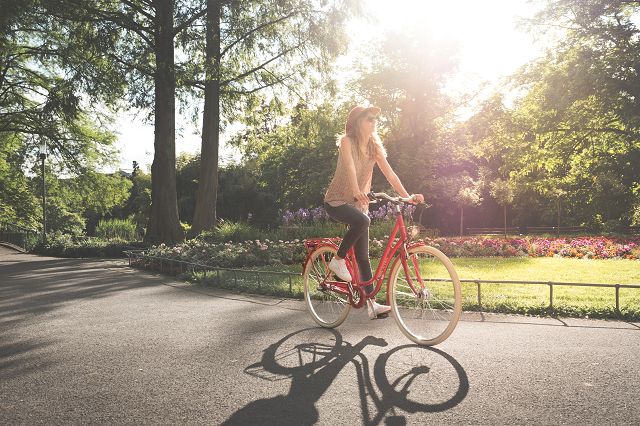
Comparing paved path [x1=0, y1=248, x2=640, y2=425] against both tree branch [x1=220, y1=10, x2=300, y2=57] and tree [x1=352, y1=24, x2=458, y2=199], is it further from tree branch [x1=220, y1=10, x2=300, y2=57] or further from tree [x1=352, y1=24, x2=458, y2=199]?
tree [x1=352, y1=24, x2=458, y2=199]

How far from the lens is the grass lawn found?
6.13 meters

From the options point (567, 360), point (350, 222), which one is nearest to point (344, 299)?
point (350, 222)

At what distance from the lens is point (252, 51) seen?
1961 centimetres

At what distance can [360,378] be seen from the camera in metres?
3.68

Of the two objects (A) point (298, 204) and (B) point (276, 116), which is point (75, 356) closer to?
(B) point (276, 116)

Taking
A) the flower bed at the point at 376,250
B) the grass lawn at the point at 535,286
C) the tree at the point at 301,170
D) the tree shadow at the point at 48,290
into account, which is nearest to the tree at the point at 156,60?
the flower bed at the point at 376,250

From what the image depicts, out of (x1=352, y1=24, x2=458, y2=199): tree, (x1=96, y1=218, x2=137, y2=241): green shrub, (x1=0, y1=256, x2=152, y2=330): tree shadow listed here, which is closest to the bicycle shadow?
(x1=0, y1=256, x2=152, y2=330): tree shadow

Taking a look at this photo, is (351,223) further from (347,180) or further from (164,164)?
(164,164)

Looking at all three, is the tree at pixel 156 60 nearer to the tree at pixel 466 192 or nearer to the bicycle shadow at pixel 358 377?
the bicycle shadow at pixel 358 377

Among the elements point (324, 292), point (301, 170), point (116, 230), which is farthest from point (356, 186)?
point (301, 170)

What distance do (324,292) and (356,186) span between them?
1.35 m

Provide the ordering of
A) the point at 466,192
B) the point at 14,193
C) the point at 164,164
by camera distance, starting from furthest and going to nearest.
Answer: the point at 14,193 → the point at 466,192 → the point at 164,164

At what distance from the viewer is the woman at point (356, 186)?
4836 millimetres

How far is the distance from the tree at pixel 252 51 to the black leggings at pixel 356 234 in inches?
542
